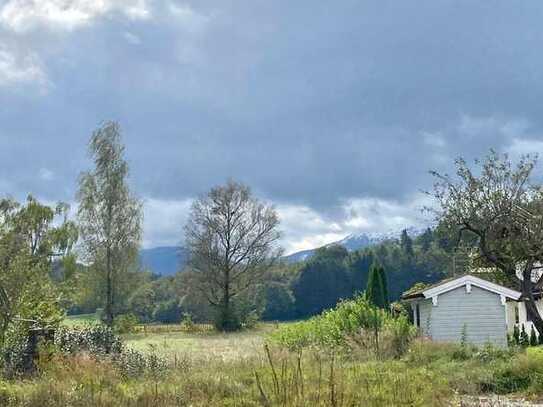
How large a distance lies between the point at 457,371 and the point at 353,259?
8398cm

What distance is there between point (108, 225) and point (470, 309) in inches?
1162

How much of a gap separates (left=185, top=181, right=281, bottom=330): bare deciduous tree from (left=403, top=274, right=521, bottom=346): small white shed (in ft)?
104

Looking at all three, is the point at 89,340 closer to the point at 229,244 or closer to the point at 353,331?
the point at 353,331

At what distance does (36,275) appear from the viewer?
1160 centimetres

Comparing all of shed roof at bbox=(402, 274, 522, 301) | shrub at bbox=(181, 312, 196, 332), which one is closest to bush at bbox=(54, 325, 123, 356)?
shed roof at bbox=(402, 274, 522, 301)

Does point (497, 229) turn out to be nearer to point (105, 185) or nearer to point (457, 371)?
point (457, 371)

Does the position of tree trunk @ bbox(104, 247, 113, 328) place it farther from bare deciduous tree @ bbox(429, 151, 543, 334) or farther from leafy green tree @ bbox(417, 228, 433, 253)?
leafy green tree @ bbox(417, 228, 433, 253)

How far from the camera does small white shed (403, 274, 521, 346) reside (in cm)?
2528

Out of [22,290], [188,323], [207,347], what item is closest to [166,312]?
[188,323]

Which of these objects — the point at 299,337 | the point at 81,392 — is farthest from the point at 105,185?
the point at 81,392

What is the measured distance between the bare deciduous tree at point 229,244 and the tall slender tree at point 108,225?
893 cm

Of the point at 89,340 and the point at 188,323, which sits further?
the point at 188,323

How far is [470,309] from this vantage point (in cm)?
2561

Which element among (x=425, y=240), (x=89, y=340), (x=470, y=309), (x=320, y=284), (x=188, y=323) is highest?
(x=425, y=240)
